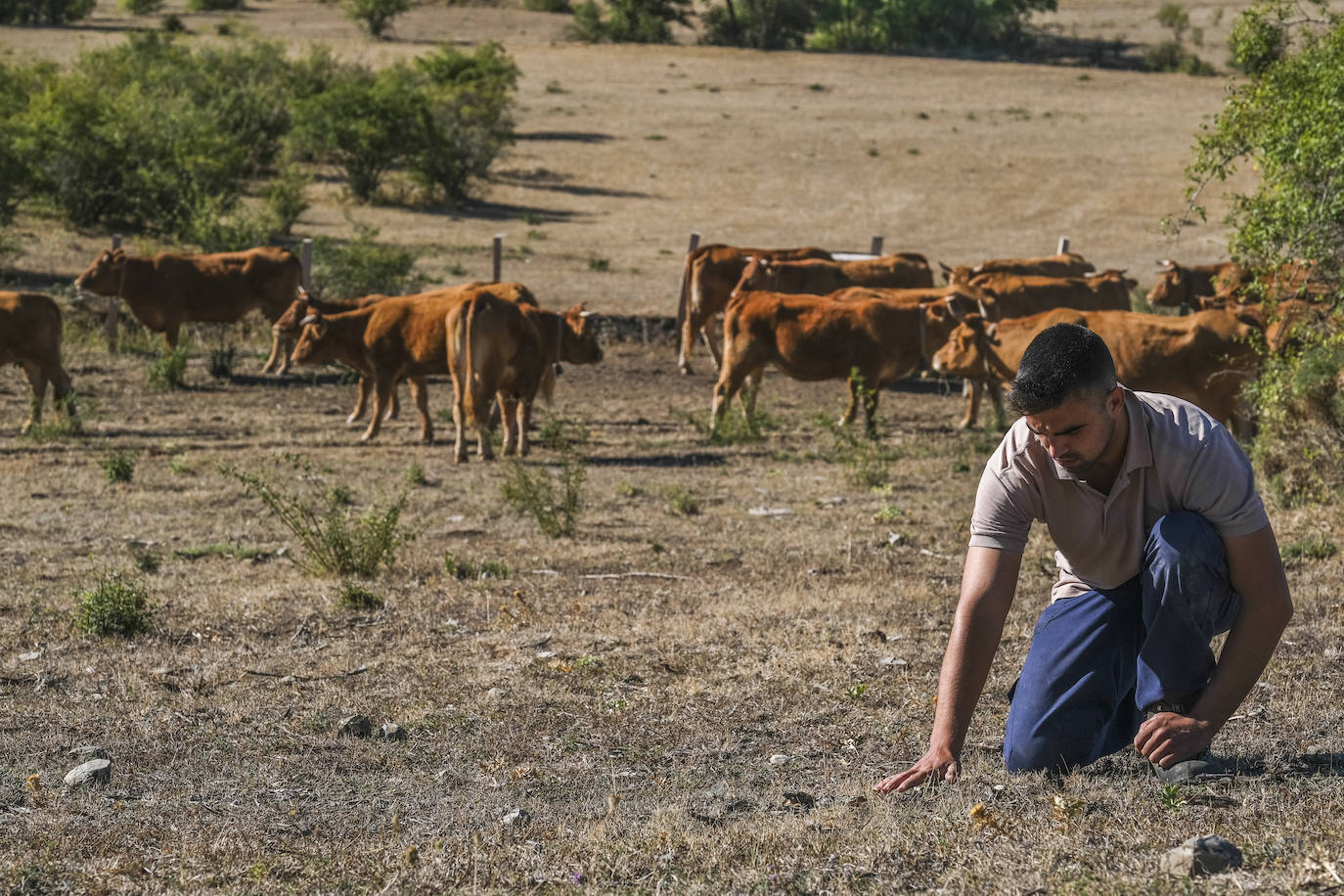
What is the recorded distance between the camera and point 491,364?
14.1 meters

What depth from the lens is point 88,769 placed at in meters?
5.43

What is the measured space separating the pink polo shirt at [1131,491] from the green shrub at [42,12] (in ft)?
216

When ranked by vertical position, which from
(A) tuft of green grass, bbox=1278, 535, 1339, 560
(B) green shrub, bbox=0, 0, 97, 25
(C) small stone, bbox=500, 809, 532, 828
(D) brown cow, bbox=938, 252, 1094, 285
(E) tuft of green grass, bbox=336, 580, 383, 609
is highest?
(B) green shrub, bbox=0, 0, 97, 25

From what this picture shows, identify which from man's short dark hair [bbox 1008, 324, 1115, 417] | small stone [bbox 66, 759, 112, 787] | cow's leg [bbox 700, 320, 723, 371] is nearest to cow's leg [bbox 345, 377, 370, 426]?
cow's leg [bbox 700, 320, 723, 371]

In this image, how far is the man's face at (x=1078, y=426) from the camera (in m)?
3.99

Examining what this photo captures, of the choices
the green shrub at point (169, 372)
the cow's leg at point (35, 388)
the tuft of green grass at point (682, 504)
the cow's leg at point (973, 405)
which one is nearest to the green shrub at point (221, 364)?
the green shrub at point (169, 372)

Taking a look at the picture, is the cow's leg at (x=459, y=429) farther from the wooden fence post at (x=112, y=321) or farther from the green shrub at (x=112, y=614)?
the wooden fence post at (x=112, y=321)

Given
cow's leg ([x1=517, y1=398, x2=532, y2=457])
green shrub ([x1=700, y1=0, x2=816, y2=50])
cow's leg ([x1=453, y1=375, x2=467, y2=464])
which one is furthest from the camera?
green shrub ([x1=700, y1=0, x2=816, y2=50])

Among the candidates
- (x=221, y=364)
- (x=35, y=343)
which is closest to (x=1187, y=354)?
(x=35, y=343)

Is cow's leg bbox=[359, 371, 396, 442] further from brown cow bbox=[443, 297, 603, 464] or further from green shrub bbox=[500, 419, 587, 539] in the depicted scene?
green shrub bbox=[500, 419, 587, 539]

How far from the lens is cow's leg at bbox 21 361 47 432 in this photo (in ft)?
47.0

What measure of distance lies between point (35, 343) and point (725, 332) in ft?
22.8

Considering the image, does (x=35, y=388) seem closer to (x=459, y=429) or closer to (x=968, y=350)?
(x=459, y=429)

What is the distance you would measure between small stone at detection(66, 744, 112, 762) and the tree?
7.73 metres
